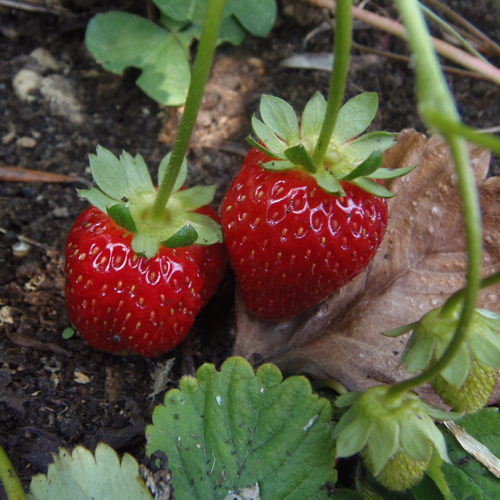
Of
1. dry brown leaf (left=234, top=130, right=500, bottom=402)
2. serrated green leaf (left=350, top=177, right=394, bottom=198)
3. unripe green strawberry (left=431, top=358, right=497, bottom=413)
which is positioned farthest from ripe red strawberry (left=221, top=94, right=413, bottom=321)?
unripe green strawberry (left=431, top=358, right=497, bottom=413)

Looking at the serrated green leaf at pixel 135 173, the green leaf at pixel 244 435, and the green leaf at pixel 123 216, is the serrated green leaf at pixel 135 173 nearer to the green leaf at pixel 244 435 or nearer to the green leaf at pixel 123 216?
the green leaf at pixel 123 216

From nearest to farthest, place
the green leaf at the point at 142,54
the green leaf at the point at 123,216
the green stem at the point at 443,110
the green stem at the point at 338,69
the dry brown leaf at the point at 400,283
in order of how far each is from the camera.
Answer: the green stem at the point at 443,110
the green stem at the point at 338,69
the green leaf at the point at 123,216
the dry brown leaf at the point at 400,283
the green leaf at the point at 142,54

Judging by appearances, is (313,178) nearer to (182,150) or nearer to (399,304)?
(182,150)

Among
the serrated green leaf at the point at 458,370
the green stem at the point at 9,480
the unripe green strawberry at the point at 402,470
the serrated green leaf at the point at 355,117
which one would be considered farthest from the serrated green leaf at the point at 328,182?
the green stem at the point at 9,480

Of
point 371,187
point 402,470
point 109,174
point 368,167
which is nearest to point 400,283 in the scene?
point 371,187

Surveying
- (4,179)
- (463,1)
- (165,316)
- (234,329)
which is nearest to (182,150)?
(165,316)

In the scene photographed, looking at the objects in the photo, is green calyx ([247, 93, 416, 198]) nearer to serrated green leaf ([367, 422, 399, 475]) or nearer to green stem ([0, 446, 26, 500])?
serrated green leaf ([367, 422, 399, 475])

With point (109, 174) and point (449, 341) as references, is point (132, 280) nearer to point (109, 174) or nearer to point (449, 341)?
point (109, 174)
